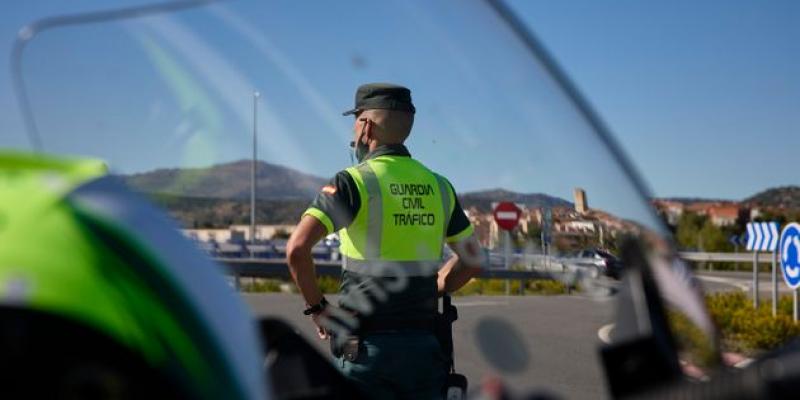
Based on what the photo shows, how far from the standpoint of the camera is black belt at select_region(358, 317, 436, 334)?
2.00m

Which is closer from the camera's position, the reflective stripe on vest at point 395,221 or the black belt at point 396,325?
the black belt at point 396,325

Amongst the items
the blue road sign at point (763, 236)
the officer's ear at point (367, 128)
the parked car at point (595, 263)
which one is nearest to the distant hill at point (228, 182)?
the officer's ear at point (367, 128)

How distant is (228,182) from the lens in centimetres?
166

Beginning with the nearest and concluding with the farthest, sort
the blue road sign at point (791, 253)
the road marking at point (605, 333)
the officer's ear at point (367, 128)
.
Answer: the road marking at point (605, 333) < the officer's ear at point (367, 128) < the blue road sign at point (791, 253)

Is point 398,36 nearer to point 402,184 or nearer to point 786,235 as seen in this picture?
point 402,184

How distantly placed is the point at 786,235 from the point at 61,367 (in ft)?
47.6

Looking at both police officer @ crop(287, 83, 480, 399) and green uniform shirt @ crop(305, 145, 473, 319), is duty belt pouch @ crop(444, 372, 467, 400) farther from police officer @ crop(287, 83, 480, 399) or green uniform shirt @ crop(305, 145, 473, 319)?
green uniform shirt @ crop(305, 145, 473, 319)

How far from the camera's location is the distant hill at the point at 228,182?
151 centimetres

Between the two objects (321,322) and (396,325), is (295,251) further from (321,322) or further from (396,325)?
(396,325)

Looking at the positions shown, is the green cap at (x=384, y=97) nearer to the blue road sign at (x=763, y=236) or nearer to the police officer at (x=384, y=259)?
the police officer at (x=384, y=259)

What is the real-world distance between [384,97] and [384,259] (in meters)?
0.70

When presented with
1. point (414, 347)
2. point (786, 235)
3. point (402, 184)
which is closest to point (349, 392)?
point (414, 347)

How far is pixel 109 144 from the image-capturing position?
58.5 inches

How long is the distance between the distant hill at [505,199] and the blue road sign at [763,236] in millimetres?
17288
